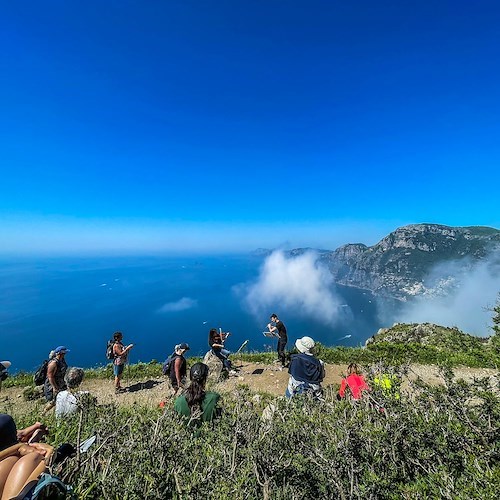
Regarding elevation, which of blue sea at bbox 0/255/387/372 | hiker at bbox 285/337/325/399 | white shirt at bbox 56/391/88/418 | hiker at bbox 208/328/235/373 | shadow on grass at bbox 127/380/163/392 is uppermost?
hiker at bbox 285/337/325/399

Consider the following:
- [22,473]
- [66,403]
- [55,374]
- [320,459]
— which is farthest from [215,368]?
[22,473]

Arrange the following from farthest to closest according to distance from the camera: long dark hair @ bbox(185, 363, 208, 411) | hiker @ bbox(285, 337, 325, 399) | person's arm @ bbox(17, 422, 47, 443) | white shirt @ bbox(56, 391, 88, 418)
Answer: hiker @ bbox(285, 337, 325, 399) < white shirt @ bbox(56, 391, 88, 418) < long dark hair @ bbox(185, 363, 208, 411) < person's arm @ bbox(17, 422, 47, 443)

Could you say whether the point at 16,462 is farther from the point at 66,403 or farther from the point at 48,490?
the point at 66,403

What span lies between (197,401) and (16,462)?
262cm

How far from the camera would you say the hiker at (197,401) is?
4.60 metres

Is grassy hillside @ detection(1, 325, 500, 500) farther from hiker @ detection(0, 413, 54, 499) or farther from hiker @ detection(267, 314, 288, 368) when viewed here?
hiker @ detection(267, 314, 288, 368)

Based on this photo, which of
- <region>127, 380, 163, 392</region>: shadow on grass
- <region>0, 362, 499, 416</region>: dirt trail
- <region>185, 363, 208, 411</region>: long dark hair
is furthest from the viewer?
<region>127, 380, 163, 392</region>: shadow on grass

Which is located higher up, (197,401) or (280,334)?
(197,401)

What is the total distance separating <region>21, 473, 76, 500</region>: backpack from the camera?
2.05m

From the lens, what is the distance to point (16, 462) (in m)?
2.45

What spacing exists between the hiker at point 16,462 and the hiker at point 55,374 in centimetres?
565

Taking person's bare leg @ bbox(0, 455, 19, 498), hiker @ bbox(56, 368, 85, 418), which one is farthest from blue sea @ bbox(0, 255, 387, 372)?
person's bare leg @ bbox(0, 455, 19, 498)

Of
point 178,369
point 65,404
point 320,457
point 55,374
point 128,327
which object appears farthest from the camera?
point 128,327

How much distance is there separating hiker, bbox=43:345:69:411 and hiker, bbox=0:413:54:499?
18.5ft
